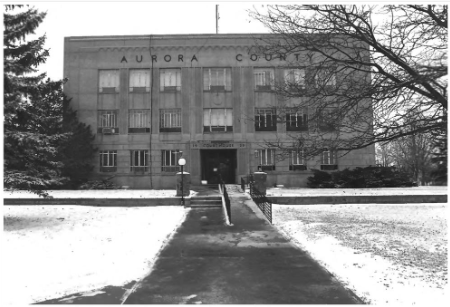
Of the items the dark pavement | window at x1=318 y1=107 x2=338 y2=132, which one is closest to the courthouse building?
the dark pavement

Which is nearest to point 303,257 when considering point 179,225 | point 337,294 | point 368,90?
point 337,294

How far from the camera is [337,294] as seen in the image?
17.1 ft

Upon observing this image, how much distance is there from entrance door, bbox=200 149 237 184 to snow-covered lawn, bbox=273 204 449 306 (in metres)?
12.5

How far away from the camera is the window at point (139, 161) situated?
2688 centimetres

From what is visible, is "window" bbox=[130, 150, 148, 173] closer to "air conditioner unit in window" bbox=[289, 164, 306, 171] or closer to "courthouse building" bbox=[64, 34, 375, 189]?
"courthouse building" bbox=[64, 34, 375, 189]

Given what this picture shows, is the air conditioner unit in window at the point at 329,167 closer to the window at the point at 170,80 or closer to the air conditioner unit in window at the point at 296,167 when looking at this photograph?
the air conditioner unit in window at the point at 296,167

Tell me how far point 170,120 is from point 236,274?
21994 millimetres

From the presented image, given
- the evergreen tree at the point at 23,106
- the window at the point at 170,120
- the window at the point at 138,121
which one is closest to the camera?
the evergreen tree at the point at 23,106

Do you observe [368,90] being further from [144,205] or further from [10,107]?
[144,205]

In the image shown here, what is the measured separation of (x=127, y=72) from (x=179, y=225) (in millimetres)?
19712

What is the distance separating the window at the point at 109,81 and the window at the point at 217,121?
26.3 feet

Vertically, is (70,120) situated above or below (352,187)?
above

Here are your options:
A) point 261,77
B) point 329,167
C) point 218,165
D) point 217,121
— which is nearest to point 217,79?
point 217,121

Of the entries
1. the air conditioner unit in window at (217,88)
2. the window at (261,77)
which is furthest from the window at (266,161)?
the air conditioner unit in window at (217,88)
